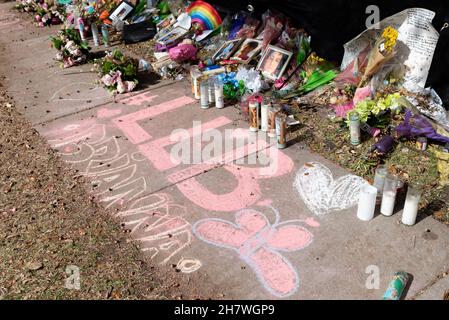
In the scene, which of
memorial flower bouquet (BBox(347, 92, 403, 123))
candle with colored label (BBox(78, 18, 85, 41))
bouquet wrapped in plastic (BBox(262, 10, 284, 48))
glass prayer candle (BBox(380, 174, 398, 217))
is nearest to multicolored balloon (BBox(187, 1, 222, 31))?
bouquet wrapped in plastic (BBox(262, 10, 284, 48))

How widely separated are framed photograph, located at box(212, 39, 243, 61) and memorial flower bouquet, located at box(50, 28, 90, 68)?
2.51 meters

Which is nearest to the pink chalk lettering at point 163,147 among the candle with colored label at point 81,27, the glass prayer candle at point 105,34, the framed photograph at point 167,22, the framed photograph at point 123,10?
the framed photograph at point 167,22

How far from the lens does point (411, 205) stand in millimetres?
3545

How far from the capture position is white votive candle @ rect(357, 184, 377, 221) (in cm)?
360

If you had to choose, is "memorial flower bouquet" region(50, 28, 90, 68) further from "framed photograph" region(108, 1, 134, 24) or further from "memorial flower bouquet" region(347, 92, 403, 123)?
"memorial flower bouquet" region(347, 92, 403, 123)

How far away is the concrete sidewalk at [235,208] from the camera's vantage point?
3.30m

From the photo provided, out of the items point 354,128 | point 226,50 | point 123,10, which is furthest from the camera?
point 123,10

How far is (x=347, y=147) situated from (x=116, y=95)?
3.48 m

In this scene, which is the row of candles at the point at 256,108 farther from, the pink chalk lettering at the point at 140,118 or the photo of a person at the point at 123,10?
the photo of a person at the point at 123,10

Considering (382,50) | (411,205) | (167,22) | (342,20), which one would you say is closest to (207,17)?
(167,22)

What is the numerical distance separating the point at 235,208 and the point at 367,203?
45.3 inches

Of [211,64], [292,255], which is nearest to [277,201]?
[292,255]

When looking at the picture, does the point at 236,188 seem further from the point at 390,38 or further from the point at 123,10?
the point at 123,10

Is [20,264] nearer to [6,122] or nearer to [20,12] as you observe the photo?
[6,122]
